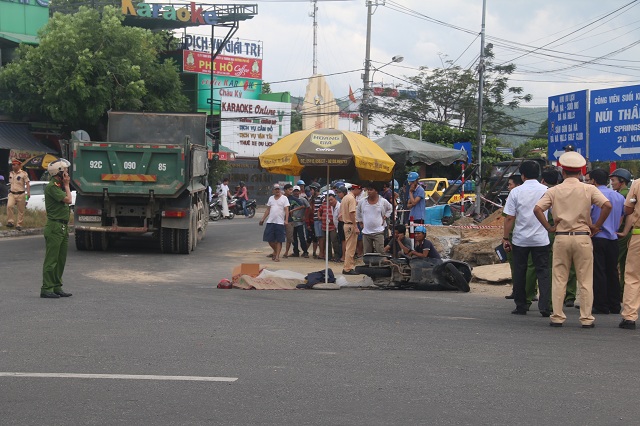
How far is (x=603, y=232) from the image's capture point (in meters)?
9.94

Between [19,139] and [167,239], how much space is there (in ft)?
71.4

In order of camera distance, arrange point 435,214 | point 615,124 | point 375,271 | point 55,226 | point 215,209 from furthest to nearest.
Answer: point 215,209, point 435,214, point 615,124, point 375,271, point 55,226

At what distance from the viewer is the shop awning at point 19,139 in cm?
3631

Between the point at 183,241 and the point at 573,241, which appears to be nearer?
the point at 573,241

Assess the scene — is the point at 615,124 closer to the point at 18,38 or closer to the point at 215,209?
the point at 215,209

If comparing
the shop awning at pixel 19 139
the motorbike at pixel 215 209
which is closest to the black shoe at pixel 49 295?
the motorbike at pixel 215 209

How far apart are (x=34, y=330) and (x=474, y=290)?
7.21m

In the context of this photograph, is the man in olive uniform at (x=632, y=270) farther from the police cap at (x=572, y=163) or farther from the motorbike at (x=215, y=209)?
the motorbike at (x=215, y=209)

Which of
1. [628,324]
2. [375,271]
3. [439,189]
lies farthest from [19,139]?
[628,324]

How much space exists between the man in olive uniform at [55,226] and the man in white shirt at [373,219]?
573 centimetres

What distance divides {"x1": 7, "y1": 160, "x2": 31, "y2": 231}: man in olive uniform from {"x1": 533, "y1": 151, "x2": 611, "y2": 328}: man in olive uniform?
1642 centimetres

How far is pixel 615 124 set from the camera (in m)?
17.4

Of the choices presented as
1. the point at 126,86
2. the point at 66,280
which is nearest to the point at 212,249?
the point at 66,280

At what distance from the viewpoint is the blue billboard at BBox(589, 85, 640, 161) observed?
17.0m
